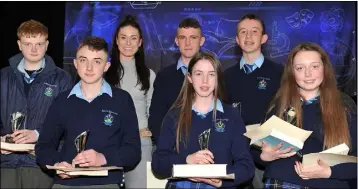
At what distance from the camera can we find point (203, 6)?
7094 mm

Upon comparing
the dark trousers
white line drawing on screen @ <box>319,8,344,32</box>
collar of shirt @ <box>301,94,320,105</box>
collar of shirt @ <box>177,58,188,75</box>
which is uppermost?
white line drawing on screen @ <box>319,8,344,32</box>

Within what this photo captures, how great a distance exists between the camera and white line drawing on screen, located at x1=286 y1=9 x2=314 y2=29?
7.08 metres

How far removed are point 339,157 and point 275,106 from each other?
62cm

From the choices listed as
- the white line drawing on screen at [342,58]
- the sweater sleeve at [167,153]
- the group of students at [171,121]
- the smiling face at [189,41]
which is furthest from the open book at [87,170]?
the white line drawing on screen at [342,58]

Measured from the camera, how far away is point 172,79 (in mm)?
4465

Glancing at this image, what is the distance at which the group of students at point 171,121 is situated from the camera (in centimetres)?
334

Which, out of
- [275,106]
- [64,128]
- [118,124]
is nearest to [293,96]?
[275,106]

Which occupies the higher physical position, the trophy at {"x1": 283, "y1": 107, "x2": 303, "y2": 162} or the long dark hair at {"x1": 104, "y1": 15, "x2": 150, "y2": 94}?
the long dark hair at {"x1": 104, "y1": 15, "x2": 150, "y2": 94}

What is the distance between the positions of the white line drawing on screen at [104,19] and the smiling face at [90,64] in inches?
141

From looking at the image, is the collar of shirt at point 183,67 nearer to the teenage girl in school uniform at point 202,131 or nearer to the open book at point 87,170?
the teenage girl in school uniform at point 202,131

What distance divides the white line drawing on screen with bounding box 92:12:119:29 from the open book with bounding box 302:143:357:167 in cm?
461

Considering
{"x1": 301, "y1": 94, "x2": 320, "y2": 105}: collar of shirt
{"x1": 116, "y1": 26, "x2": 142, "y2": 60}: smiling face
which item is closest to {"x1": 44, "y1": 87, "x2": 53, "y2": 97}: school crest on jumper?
{"x1": 116, "y1": 26, "x2": 142, "y2": 60}: smiling face

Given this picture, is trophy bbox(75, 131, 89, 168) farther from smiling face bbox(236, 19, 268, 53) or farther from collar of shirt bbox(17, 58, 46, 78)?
smiling face bbox(236, 19, 268, 53)

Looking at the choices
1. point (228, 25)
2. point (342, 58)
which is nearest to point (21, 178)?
point (228, 25)
